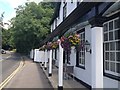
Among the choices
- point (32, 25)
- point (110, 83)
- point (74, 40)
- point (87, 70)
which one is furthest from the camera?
point (32, 25)

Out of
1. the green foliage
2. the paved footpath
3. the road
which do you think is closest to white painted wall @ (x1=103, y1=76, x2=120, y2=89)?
the paved footpath

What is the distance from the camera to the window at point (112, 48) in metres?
8.40

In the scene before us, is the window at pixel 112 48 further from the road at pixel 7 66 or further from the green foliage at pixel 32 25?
the green foliage at pixel 32 25

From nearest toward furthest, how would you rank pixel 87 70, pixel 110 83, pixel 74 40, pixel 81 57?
pixel 74 40 < pixel 110 83 < pixel 87 70 < pixel 81 57

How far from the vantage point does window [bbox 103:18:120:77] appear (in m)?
8.40

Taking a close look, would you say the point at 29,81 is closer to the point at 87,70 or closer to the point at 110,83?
the point at 87,70

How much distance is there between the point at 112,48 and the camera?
29.0 ft

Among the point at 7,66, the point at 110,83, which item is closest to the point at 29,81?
the point at 110,83

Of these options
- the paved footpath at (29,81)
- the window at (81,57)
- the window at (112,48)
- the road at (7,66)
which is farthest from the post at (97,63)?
the road at (7,66)

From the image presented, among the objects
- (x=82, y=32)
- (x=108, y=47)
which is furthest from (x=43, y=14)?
(x=108, y=47)

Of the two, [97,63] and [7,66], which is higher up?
[97,63]

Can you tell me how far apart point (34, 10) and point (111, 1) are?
145 ft

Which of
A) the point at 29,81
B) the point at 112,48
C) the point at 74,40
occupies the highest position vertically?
the point at 74,40

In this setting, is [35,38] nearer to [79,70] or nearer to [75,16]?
[79,70]
